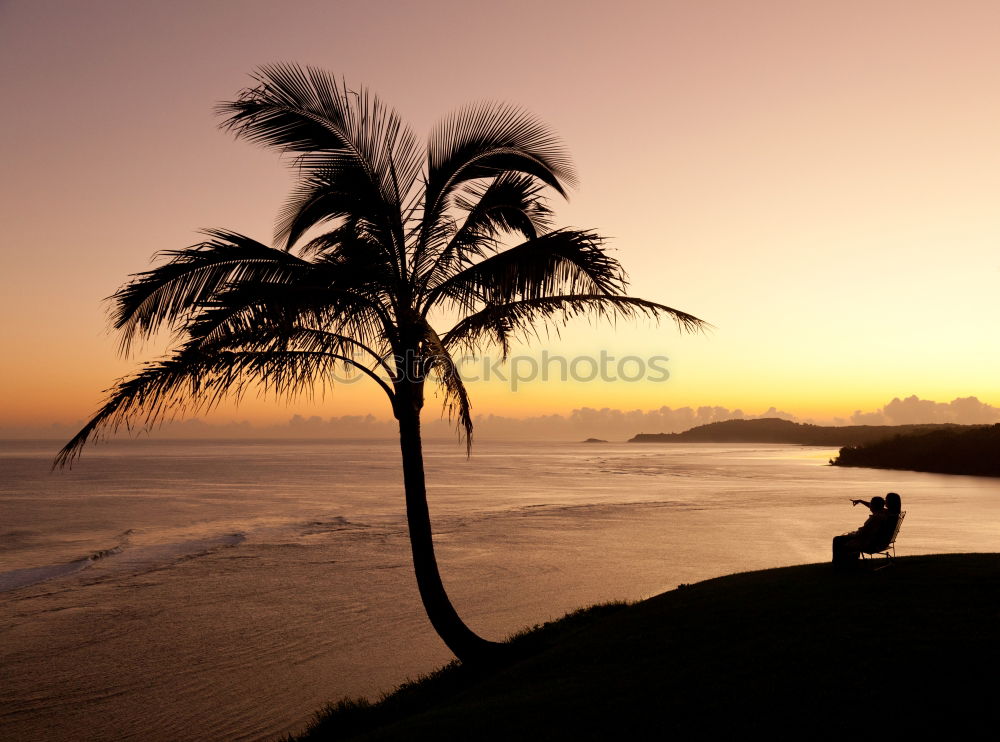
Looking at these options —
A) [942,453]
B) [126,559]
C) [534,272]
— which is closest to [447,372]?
[534,272]

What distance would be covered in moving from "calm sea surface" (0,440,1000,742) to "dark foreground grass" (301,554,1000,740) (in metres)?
2.37

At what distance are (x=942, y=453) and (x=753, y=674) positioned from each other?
70851mm

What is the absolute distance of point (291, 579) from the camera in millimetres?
17188

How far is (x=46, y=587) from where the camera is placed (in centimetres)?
1688

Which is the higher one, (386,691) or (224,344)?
(224,344)

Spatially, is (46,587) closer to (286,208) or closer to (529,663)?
(286,208)

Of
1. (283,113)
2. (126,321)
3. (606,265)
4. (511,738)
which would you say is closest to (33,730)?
(126,321)

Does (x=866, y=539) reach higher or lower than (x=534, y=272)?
lower

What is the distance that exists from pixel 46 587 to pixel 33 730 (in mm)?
9975

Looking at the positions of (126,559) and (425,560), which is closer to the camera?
(425,560)

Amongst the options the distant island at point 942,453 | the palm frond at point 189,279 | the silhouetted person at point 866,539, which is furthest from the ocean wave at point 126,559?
the distant island at point 942,453

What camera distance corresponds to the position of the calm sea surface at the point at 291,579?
9.51 m

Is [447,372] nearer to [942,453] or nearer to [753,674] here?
[753,674]

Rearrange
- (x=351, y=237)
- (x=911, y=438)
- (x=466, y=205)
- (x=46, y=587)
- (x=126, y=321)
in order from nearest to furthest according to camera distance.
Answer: (x=126, y=321)
(x=351, y=237)
(x=466, y=205)
(x=46, y=587)
(x=911, y=438)
